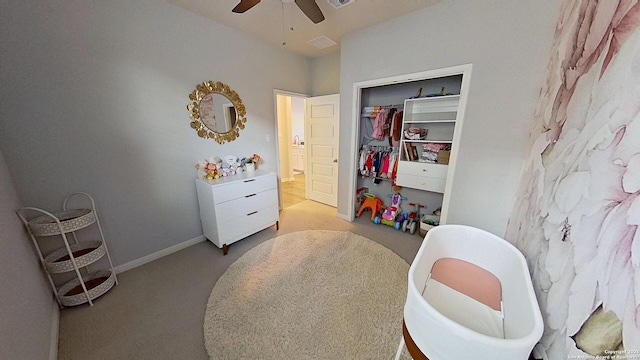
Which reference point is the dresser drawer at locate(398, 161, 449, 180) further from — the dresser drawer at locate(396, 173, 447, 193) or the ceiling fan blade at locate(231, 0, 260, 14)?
the ceiling fan blade at locate(231, 0, 260, 14)

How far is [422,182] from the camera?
253cm

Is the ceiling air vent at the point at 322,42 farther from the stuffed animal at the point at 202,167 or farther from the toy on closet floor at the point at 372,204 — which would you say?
the toy on closet floor at the point at 372,204

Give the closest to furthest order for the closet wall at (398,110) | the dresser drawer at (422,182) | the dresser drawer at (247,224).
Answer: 1. the dresser drawer at (247,224)
2. the dresser drawer at (422,182)
3. the closet wall at (398,110)

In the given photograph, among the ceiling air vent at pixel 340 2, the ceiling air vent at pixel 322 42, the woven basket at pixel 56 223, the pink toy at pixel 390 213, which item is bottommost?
the pink toy at pixel 390 213

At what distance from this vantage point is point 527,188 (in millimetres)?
1441

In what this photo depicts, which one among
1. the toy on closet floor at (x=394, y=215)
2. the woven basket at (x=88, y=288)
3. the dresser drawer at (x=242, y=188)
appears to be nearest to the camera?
the woven basket at (x=88, y=288)

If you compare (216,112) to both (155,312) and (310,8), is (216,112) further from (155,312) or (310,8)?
(155,312)

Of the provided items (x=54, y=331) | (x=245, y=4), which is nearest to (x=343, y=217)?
(x=245, y=4)

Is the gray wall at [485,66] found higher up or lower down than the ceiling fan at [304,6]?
lower down

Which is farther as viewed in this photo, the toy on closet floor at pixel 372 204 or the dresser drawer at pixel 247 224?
the toy on closet floor at pixel 372 204

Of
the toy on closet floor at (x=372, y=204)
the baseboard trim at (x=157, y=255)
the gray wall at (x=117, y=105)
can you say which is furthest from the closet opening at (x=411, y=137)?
the baseboard trim at (x=157, y=255)

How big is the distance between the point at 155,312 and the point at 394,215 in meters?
2.69

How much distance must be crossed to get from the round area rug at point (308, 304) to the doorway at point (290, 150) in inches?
62.2

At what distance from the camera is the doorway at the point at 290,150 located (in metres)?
4.13
